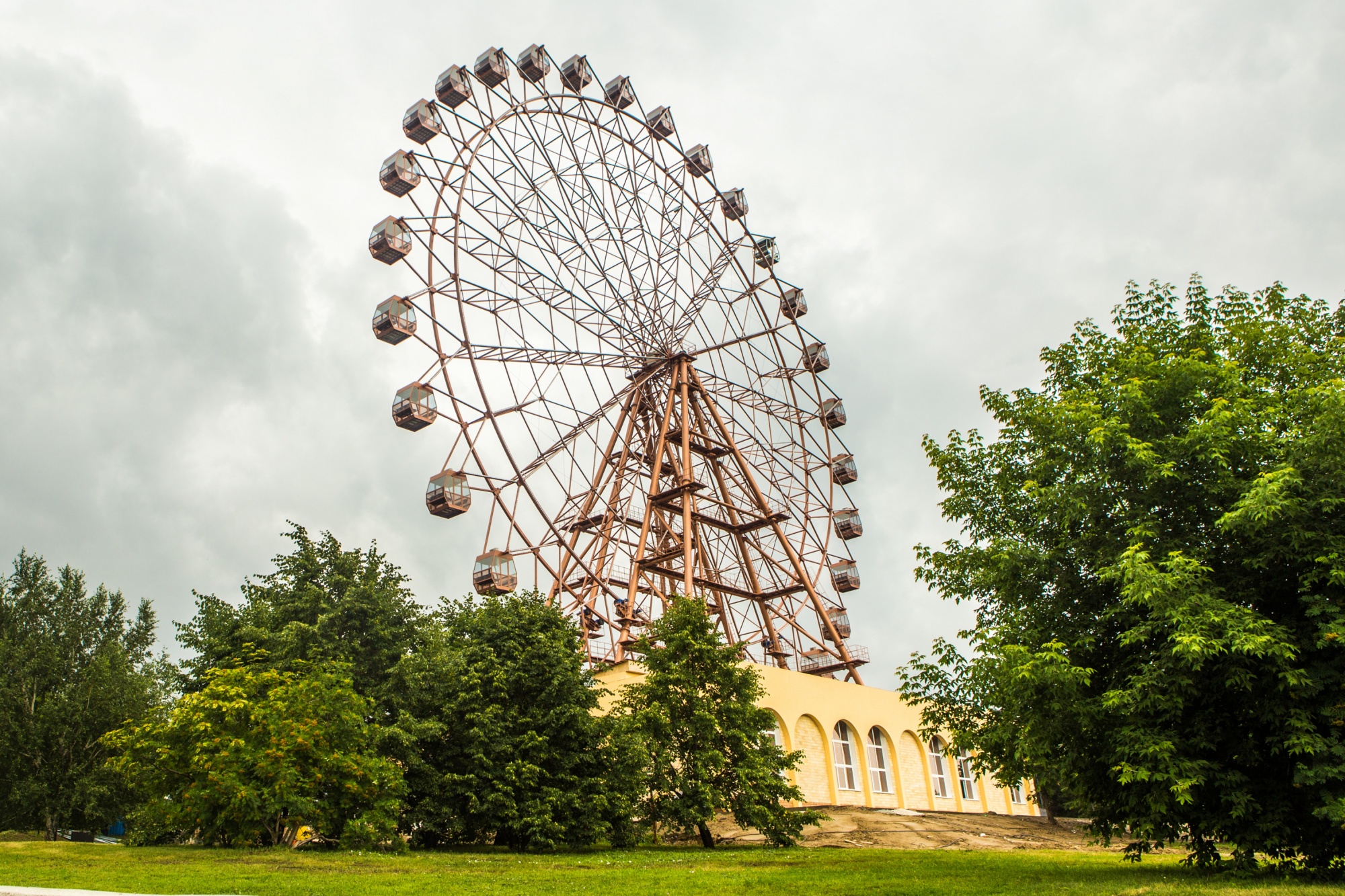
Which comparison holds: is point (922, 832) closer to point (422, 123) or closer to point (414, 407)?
point (414, 407)

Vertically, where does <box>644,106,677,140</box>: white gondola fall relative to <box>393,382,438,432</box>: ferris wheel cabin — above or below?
above

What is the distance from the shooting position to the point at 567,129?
34594 mm

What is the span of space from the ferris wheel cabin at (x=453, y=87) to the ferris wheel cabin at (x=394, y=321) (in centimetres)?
677

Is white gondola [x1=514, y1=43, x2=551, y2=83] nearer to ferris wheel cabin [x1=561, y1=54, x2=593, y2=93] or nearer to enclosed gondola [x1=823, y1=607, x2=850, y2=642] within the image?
ferris wheel cabin [x1=561, y1=54, x2=593, y2=93]

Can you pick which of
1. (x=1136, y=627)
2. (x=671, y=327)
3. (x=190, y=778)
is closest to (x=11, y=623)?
(x=190, y=778)

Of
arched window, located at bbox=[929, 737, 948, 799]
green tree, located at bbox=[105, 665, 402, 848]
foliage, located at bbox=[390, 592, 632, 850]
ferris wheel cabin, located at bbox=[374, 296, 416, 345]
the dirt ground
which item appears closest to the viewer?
green tree, located at bbox=[105, 665, 402, 848]

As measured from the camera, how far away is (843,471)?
4228 cm

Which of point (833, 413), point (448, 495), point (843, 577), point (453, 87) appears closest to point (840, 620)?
point (843, 577)

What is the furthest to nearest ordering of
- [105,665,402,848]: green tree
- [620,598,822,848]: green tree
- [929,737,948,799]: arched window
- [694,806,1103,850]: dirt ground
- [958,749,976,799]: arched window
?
[958,749,976,799]: arched window → [929,737,948,799]: arched window → [694,806,1103,850]: dirt ground → [620,598,822,848]: green tree → [105,665,402,848]: green tree

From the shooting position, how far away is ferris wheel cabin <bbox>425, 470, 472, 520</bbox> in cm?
2992

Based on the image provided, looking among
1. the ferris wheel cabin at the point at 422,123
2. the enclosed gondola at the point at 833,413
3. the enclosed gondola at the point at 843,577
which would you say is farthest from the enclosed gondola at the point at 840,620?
the ferris wheel cabin at the point at 422,123

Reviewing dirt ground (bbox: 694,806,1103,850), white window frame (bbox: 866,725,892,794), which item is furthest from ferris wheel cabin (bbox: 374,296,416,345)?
white window frame (bbox: 866,725,892,794)

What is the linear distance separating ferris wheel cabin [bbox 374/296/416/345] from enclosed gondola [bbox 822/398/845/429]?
1970cm

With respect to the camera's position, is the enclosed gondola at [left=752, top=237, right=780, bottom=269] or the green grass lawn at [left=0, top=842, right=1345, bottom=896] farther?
the enclosed gondola at [left=752, top=237, right=780, bottom=269]
